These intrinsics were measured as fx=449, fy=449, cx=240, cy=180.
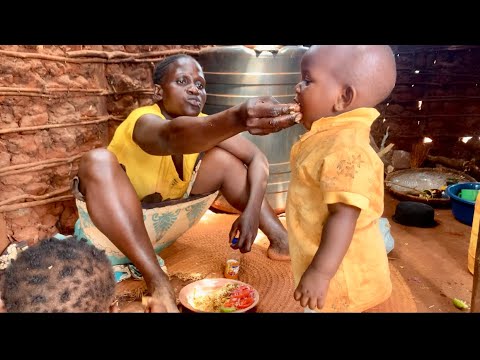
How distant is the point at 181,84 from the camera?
224cm

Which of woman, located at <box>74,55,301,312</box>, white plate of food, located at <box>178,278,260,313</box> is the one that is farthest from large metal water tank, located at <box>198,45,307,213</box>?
white plate of food, located at <box>178,278,260,313</box>

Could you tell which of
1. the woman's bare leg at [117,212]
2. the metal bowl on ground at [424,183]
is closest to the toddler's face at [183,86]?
the woman's bare leg at [117,212]

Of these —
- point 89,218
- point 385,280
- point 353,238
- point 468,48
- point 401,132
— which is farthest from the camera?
point 401,132

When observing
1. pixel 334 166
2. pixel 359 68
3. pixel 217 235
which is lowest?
pixel 217 235

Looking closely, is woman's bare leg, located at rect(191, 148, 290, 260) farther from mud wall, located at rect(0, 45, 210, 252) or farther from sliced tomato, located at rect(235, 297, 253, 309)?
mud wall, located at rect(0, 45, 210, 252)

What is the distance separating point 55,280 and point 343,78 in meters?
1.04

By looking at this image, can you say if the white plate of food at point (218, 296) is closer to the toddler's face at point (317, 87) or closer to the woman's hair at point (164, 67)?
the toddler's face at point (317, 87)

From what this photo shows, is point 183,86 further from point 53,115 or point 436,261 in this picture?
point 436,261

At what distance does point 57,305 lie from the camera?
110cm

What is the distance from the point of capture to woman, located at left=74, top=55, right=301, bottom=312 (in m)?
1.72

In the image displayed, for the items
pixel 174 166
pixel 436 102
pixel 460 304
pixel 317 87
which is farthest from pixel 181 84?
pixel 436 102

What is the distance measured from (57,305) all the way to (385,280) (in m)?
1.14
